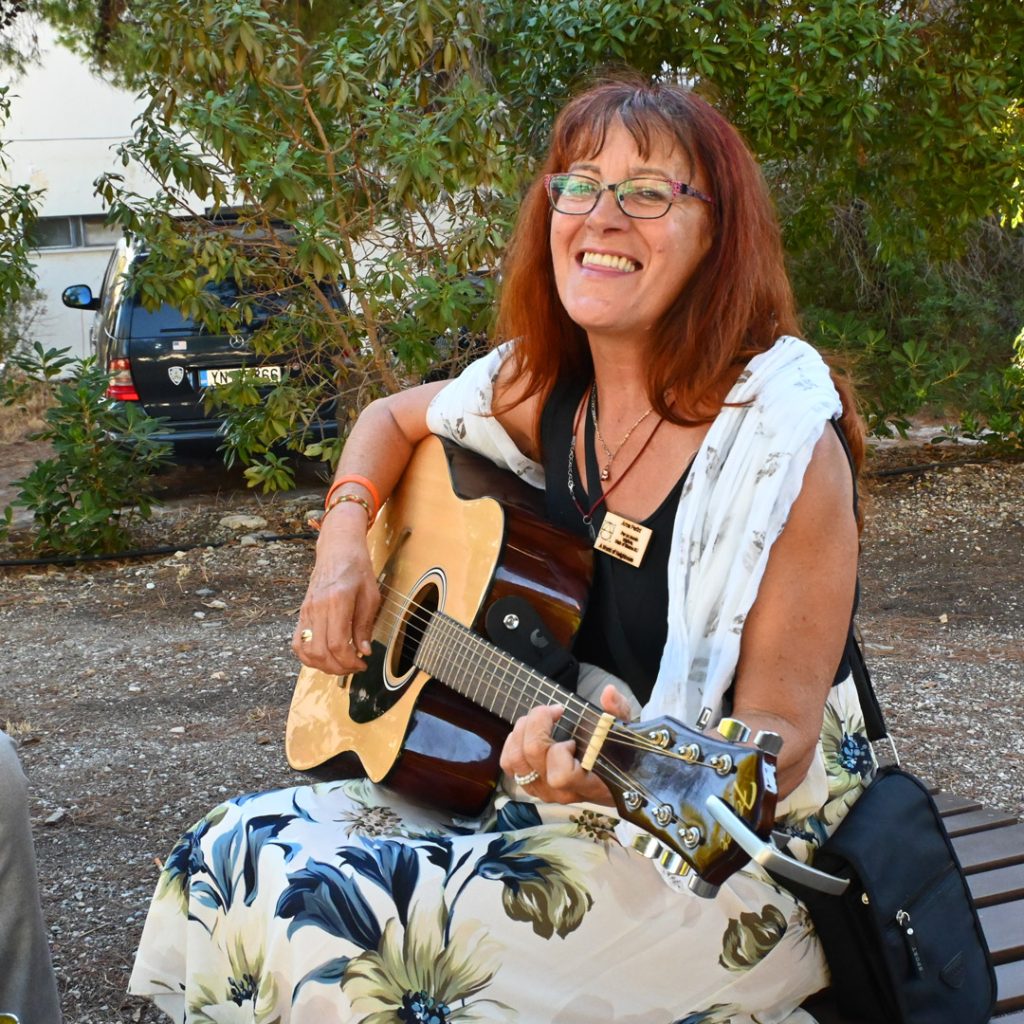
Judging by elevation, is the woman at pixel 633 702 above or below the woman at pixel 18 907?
above

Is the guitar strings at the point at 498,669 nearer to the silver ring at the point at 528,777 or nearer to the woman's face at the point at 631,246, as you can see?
the silver ring at the point at 528,777

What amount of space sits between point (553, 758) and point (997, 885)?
1016mm

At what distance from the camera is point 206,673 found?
496cm

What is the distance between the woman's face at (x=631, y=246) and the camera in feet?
6.84

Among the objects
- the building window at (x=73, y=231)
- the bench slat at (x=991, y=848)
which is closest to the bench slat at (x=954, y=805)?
the bench slat at (x=991, y=848)

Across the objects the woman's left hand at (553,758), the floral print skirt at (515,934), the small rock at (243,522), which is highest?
the woman's left hand at (553,758)

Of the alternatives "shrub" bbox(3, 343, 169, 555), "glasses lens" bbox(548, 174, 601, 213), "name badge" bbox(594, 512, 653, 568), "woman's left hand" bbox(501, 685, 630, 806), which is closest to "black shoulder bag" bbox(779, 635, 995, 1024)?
"woman's left hand" bbox(501, 685, 630, 806)

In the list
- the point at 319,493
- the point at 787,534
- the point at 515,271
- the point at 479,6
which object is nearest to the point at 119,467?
the point at 319,493

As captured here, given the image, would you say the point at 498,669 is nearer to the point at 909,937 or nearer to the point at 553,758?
the point at 553,758

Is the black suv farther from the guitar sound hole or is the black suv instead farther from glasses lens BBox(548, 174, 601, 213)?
glasses lens BBox(548, 174, 601, 213)

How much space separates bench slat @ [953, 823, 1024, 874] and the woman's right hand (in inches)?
43.8

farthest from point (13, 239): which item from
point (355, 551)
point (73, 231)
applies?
point (73, 231)

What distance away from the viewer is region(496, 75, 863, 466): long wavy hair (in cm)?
208

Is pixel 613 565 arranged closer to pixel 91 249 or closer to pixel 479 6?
pixel 479 6
